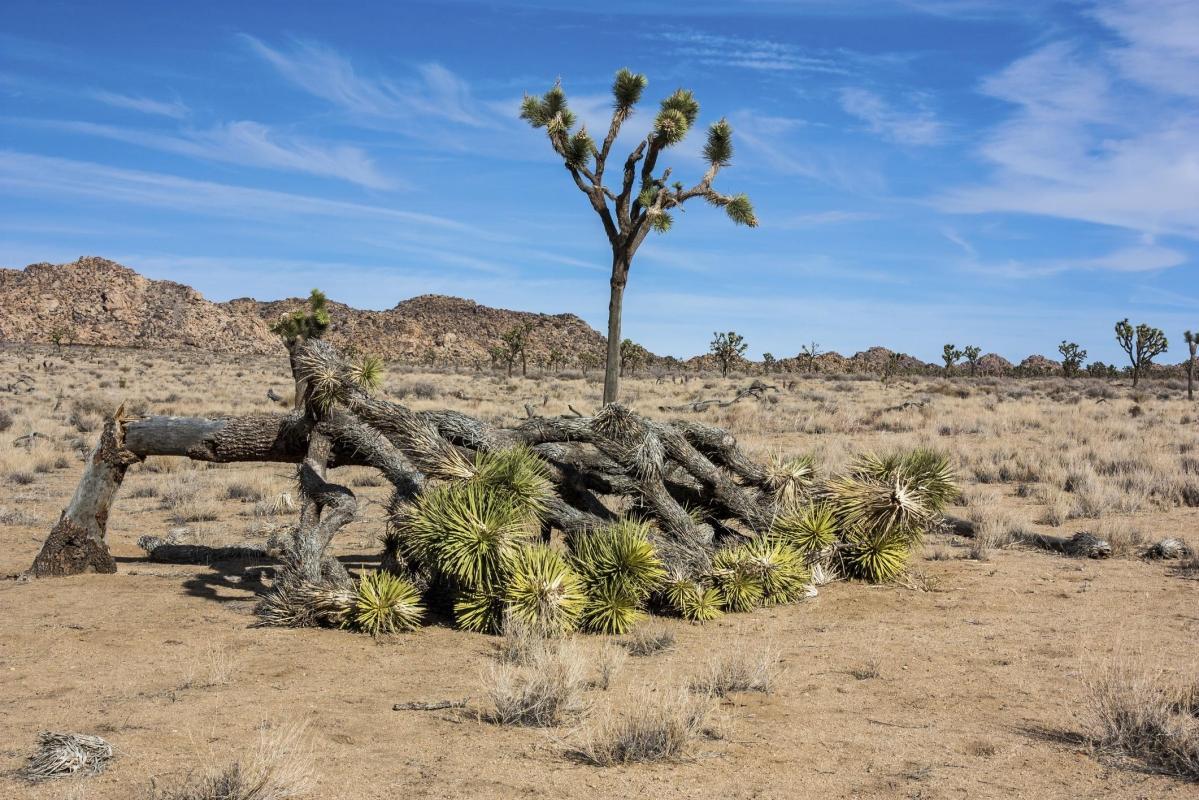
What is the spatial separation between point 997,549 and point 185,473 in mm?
14991

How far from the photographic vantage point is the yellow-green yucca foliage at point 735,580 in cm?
891

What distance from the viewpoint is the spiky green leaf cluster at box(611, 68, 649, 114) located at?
680 inches

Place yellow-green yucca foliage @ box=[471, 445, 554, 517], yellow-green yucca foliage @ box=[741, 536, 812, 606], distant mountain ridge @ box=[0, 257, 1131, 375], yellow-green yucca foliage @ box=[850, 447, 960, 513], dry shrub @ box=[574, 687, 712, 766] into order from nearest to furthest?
dry shrub @ box=[574, 687, 712, 766], yellow-green yucca foliage @ box=[471, 445, 554, 517], yellow-green yucca foliage @ box=[741, 536, 812, 606], yellow-green yucca foliage @ box=[850, 447, 960, 513], distant mountain ridge @ box=[0, 257, 1131, 375]

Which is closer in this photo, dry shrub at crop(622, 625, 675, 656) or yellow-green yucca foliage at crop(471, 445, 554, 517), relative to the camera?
dry shrub at crop(622, 625, 675, 656)

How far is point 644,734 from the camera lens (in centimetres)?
520

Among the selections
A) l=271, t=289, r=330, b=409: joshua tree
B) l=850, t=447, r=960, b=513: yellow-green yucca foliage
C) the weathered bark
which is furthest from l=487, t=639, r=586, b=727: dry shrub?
the weathered bark

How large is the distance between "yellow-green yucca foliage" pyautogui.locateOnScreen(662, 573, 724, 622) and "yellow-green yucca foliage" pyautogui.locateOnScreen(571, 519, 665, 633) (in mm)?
260

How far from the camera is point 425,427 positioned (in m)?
8.77

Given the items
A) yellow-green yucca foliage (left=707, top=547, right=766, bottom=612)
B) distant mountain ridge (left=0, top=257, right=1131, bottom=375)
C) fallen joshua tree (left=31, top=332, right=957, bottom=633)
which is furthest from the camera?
distant mountain ridge (left=0, top=257, right=1131, bottom=375)

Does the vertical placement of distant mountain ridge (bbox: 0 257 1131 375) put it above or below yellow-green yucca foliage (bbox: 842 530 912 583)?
above

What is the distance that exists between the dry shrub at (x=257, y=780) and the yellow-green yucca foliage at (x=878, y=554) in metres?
6.89

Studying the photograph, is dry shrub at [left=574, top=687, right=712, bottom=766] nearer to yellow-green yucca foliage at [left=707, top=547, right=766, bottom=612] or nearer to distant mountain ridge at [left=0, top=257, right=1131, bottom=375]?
yellow-green yucca foliage at [left=707, top=547, right=766, bottom=612]

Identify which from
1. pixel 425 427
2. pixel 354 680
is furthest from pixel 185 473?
pixel 354 680

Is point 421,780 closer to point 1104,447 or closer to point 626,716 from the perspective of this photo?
point 626,716
